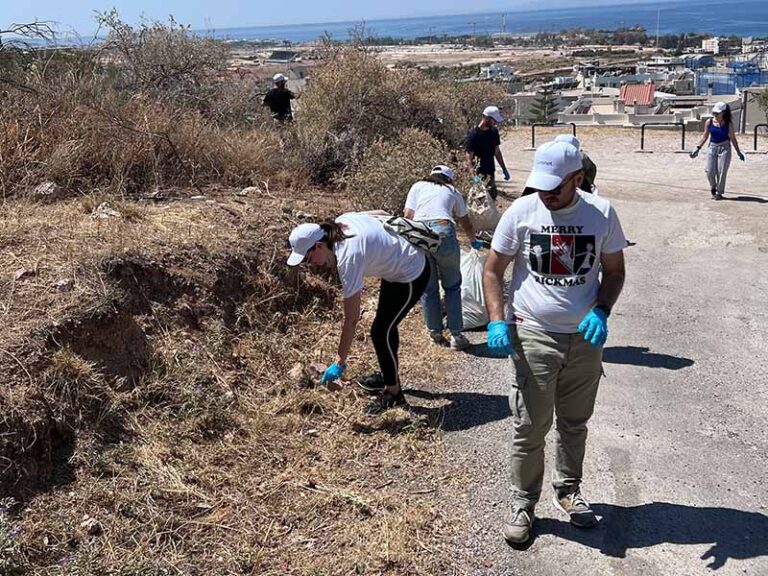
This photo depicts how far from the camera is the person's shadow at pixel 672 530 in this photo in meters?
3.48

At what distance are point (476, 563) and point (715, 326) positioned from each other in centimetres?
391

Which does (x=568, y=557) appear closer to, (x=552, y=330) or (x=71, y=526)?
(x=552, y=330)

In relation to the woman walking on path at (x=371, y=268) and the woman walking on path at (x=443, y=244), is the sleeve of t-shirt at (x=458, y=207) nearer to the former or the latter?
the woman walking on path at (x=443, y=244)

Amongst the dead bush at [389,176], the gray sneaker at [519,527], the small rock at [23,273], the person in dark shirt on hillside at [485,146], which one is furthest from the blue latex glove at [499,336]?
the person in dark shirt on hillside at [485,146]

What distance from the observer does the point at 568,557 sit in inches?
137

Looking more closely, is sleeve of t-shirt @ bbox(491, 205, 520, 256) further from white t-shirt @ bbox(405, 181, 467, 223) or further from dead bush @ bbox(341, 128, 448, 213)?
dead bush @ bbox(341, 128, 448, 213)

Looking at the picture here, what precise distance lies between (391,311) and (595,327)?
5.62 feet

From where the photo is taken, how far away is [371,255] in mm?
4375

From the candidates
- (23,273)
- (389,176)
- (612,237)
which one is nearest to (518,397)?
(612,237)

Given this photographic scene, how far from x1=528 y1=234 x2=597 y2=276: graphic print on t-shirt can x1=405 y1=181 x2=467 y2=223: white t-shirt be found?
2480 millimetres

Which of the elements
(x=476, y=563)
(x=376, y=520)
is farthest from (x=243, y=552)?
(x=476, y=563)

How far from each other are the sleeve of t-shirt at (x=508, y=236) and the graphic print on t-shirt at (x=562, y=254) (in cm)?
7

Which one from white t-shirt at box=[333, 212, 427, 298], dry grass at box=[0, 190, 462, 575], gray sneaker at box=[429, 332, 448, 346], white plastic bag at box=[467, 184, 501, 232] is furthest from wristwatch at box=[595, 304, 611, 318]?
white plastic bag at box=[467, 184, 501, 232]

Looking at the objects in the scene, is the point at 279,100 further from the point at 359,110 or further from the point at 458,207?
the point at 458,207
